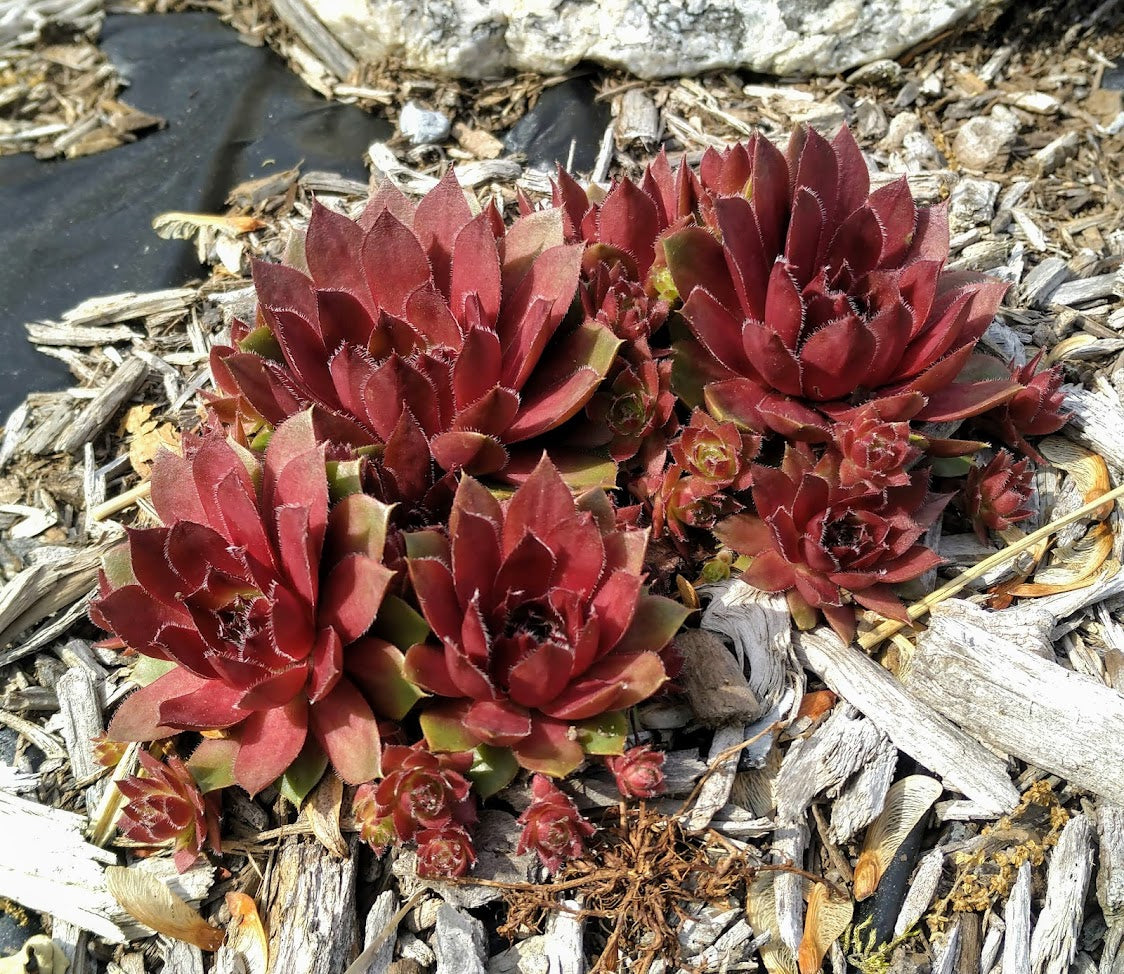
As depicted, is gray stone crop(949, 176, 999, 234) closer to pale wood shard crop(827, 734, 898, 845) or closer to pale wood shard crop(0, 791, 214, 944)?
pale wood shard crop(827, 734, 898, 845)

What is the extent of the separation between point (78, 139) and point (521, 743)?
12.4 feet

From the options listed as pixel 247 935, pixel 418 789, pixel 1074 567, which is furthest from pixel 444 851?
pixel 1074 567

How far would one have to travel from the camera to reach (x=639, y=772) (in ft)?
5.94

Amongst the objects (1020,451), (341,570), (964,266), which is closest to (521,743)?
(341,570)

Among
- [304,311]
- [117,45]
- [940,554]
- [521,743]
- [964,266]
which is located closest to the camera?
[521,743]

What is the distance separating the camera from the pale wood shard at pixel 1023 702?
207cm

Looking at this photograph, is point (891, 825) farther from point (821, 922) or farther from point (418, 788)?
point (418, 788)

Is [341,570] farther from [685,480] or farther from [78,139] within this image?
[78,139]

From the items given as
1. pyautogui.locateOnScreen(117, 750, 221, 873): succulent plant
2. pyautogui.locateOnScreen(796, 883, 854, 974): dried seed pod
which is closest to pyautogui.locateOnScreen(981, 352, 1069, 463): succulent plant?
pyautogui.locateOnScreen(796, 883, 854, 974): dried seed pod

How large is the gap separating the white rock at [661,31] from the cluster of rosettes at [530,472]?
1.46m

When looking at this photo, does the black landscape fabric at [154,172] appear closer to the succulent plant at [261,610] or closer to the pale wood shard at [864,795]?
the succulent plant at [261,610]

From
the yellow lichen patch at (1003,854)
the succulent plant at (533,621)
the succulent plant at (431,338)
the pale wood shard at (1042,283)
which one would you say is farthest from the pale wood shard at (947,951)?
the pale wood shard at (1042,283)

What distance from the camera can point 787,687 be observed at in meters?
2.16

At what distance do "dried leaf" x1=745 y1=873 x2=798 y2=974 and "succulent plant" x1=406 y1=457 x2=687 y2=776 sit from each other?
55cm
